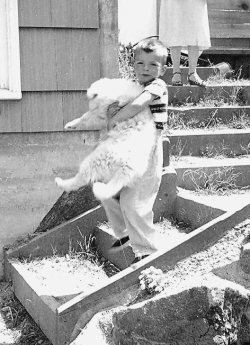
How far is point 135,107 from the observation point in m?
Result: 3.31

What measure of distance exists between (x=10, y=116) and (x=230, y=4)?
5.49m

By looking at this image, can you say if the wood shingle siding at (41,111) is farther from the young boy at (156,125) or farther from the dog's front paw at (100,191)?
the dog's front paw at (100,191)

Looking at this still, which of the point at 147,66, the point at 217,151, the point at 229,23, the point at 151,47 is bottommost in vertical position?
the point at 217,151

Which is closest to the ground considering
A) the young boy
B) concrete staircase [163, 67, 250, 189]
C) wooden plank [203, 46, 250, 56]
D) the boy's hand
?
the young boy

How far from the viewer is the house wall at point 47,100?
4297 mm

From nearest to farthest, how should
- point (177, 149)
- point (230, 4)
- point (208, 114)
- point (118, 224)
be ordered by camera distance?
point (118, 224) < point (177, 149) < point (208, 114) < point (230, 4)

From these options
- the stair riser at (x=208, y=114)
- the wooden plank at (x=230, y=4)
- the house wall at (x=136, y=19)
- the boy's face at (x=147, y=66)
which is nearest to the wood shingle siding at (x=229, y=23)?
the wooden plank at (x=230, y=4)

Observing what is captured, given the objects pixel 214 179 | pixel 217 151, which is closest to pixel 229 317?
pixel 214 179

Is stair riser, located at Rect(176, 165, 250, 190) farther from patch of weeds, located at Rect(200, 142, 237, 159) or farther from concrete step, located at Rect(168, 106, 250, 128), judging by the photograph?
concrete step, located at Rect(168, 106, 250, 128)

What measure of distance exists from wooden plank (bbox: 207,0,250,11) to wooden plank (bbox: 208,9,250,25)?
0.10 metres

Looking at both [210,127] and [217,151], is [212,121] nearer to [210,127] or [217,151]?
[210,127]

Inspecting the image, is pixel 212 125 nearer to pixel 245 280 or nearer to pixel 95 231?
pixel 95 231

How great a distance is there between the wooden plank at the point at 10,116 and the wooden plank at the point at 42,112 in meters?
0.04

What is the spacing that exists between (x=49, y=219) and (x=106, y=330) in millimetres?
1681
